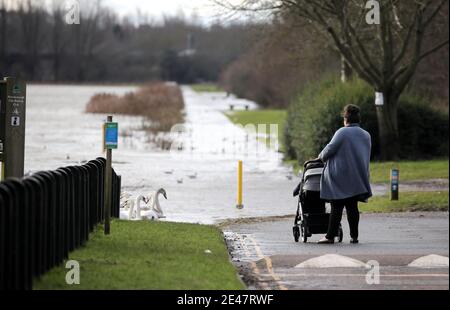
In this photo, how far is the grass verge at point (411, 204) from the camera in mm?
22480

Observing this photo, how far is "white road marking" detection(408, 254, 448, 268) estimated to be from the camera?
13.3 metres

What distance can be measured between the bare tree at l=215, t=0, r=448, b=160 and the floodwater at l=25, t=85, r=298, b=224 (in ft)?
12.7

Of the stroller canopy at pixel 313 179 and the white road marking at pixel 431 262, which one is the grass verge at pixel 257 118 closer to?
the stroller canopy at pixel 313 179

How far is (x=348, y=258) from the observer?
13750mm

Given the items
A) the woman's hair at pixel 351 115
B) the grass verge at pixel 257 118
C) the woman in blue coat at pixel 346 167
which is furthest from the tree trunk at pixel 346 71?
the woman in blue coat at pixel 346 167

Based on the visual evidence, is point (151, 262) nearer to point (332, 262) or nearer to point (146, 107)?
point (332, 262)

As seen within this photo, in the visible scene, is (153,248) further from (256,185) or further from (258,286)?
(256,185)

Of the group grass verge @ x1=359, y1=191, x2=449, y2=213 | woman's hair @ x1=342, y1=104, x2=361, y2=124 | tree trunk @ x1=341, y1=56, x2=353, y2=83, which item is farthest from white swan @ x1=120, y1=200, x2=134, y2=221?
tree trunk @ x1=341, y1=56, x2=353, y2=83

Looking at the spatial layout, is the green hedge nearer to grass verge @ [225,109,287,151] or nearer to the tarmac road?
the tarmac road

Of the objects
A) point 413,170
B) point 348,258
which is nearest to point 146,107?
point 413,170

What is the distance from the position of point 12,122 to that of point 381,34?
734 inches

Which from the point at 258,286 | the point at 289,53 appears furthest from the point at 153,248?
the point at 289,53

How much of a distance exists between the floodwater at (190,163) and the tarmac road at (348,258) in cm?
415

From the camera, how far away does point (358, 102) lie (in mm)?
36500
